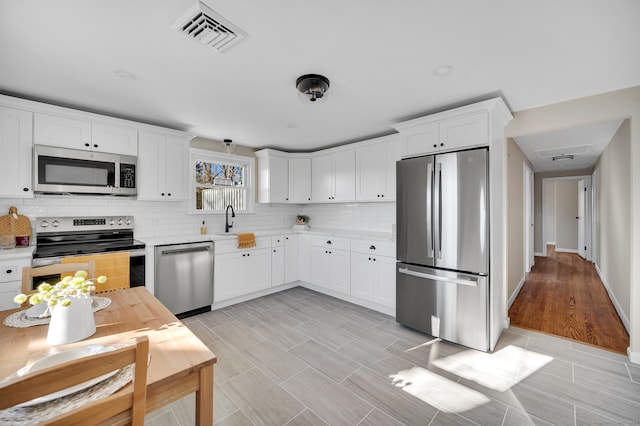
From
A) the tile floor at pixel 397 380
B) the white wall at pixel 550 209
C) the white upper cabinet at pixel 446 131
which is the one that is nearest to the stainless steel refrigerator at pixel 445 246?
the white upper cabinet at pixel 446 131

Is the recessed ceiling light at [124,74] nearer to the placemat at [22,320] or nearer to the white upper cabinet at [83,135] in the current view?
the white upper cabinet at [83,135]

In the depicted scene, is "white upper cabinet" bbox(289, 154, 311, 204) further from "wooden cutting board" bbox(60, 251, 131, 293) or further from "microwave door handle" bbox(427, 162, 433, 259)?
"wooden cutting board" bbox(60, 251, 131, 293)

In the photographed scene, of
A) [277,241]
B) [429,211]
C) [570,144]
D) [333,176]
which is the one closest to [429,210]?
[429,211]

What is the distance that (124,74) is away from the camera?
2.28 m

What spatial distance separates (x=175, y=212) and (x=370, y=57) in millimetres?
3250

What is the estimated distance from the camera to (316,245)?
176 inches

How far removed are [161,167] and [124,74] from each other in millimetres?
1430

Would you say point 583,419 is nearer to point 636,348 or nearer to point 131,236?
point 636,348

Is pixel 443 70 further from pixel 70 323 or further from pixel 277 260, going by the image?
pixel 277 260

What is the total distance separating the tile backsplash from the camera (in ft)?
9.89

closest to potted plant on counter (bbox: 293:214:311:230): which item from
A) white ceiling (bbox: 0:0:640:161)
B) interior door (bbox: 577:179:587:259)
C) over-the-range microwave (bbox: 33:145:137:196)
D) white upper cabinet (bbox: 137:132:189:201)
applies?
white upper cabinet (bbox: 137:132:189:201)

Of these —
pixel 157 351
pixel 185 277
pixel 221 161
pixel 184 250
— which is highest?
pixel 221 161

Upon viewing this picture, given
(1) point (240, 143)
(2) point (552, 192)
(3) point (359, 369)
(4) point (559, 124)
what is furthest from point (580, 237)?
(1) point (240, 143)

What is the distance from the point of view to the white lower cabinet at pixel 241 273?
378 cm
